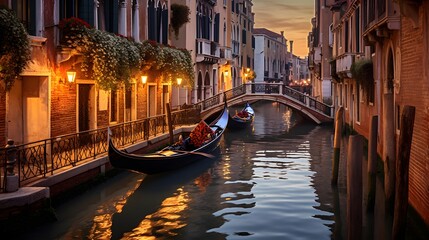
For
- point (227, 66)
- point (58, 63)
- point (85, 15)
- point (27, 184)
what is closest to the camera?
point (27, 184)

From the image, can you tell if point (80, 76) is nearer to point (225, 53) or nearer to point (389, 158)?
point (389, 158)

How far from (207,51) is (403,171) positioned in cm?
1769

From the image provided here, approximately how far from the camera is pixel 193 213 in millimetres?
7957

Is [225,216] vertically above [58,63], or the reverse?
[58,63]

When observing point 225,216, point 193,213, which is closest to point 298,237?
point 225,216

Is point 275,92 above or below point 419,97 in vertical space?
above

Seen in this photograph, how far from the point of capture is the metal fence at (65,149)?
7145 millimetres

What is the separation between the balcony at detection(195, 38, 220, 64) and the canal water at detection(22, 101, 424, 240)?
29.1 feet

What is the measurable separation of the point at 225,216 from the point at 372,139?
243 cm

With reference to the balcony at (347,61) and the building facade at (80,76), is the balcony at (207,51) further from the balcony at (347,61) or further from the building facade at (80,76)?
the balcony at (347,61)

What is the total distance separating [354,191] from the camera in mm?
5418

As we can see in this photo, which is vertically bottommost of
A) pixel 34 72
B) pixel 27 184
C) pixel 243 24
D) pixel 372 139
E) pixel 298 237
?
pixel 298 237

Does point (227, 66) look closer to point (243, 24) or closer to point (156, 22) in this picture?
point (243, 24)

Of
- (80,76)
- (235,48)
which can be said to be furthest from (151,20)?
(235,48)
